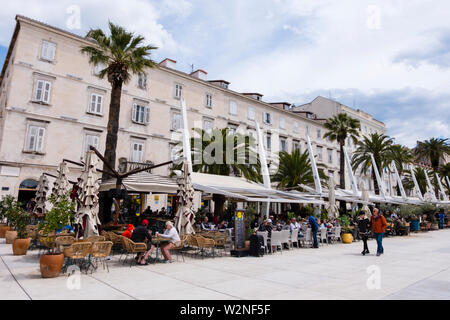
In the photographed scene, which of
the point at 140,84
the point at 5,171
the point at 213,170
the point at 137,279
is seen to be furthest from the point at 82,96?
the point at 137,279

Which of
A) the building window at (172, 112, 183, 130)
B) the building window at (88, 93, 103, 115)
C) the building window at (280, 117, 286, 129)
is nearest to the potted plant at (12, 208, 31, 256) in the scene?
the building window at (88, 93, 103, 115)

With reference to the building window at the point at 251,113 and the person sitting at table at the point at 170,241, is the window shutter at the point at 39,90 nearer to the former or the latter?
the person sitting at table at the point at 170,241

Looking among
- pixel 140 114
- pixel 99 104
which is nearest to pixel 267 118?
pixel 140 114

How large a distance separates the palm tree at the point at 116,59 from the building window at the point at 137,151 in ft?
34.4

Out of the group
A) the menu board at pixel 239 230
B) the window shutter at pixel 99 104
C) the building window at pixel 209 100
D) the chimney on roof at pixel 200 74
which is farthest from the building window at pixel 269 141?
the menu board at pixel 239 230

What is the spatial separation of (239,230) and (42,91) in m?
19.0

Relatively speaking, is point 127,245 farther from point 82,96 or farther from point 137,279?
point 82,96

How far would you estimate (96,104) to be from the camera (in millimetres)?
24469

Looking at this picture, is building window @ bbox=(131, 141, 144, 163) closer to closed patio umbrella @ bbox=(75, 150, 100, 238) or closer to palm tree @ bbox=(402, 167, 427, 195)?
closed patio umbrella @ bbox=(75, 150, 100, 238)

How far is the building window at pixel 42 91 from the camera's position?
70.5ft

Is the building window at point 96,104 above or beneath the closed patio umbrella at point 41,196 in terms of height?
above

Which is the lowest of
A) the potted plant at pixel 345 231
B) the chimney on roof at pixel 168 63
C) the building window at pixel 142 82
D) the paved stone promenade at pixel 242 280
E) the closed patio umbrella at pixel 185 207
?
the paved stone promenade at pixel 242 280

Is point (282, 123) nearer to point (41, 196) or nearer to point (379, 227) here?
point (379, 227)

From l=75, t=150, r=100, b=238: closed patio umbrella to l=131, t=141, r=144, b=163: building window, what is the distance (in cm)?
1660
